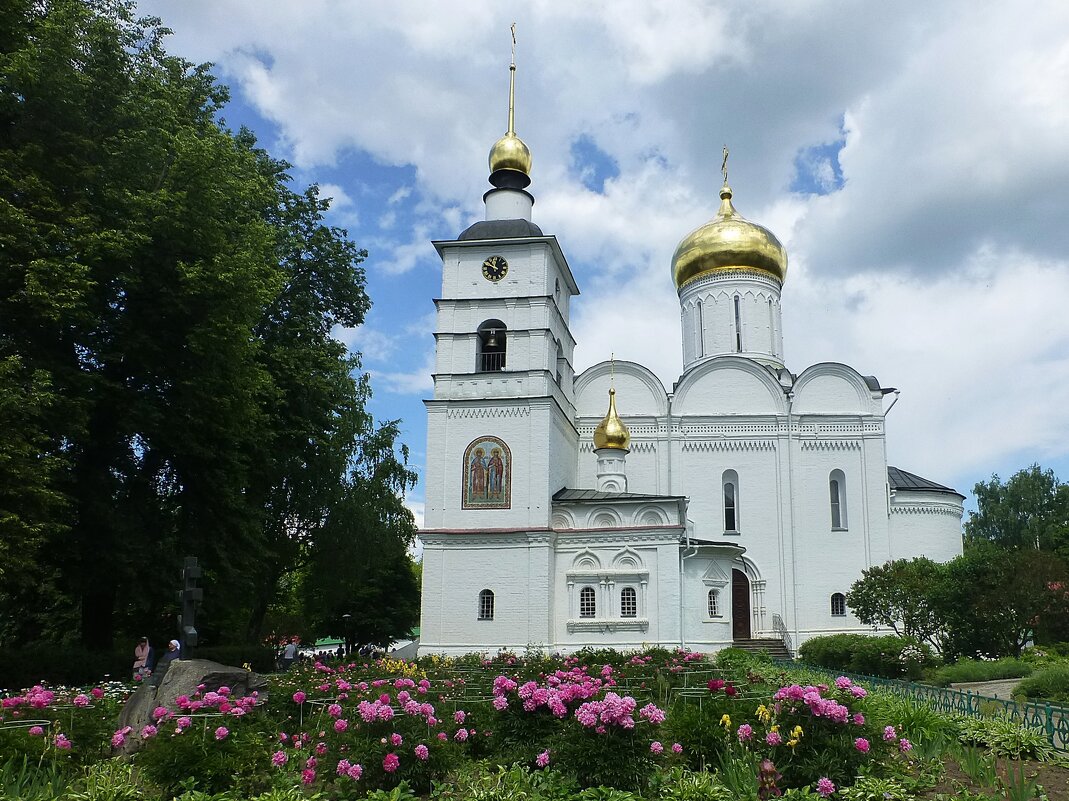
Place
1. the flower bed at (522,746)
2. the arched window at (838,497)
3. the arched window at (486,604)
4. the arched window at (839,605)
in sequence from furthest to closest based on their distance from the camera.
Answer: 1. the arched window at (838,497)
2. the arched window at (839,605)
3. the arched window at (486,604)
4. the flower bed at (522,746)

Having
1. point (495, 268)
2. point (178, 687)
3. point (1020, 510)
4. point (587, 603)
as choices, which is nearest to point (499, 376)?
point (495, 268)

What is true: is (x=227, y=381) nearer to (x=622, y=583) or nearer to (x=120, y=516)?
(x=120, y=516)

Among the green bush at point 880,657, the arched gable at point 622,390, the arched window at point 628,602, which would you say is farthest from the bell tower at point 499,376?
the green bush at point 880,657

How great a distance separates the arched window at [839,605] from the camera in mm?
27094

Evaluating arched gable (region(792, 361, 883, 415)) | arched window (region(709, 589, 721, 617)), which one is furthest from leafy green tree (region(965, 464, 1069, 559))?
arched window (region(709, 589, 721, 617))

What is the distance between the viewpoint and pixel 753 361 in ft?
95.8

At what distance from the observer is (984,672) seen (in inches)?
666

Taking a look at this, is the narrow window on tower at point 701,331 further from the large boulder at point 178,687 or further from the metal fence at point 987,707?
the large boulder at point 178,687

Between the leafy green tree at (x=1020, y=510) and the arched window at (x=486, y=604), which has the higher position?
the leafy green tree at (x=1020, y=510)

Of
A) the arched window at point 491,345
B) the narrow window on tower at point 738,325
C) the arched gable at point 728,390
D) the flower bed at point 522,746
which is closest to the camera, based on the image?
the flower bed at point 522,746

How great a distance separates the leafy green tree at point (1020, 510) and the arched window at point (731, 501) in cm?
1978

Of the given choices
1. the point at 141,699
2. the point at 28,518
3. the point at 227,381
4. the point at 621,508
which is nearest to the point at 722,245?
the point at 621,508

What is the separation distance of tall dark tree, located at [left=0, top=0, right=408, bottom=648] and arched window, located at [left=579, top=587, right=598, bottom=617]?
910cm

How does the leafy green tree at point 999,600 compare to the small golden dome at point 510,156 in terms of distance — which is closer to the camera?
the leafy green tree at point 999,600
